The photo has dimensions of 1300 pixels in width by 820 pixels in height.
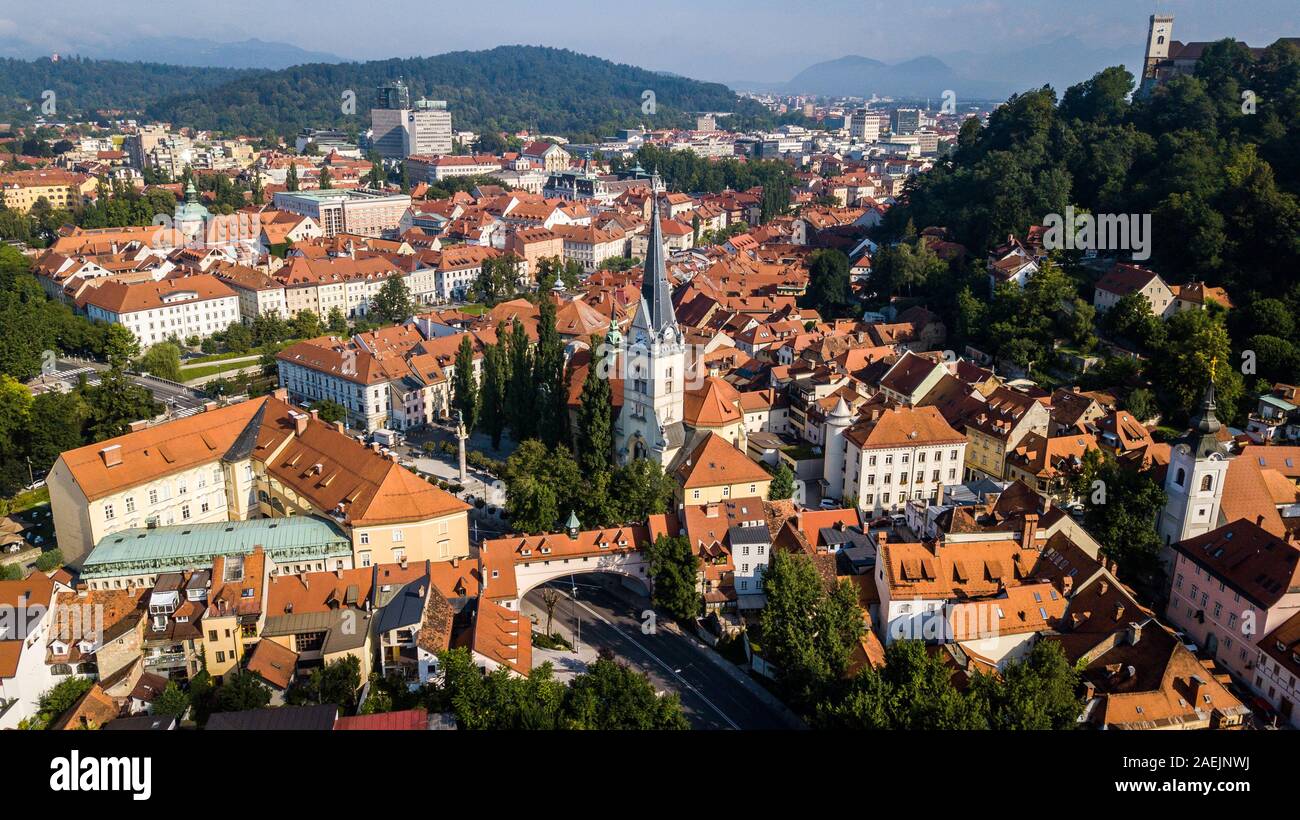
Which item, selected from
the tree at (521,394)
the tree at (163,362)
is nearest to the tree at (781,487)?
the tree at (521,394)

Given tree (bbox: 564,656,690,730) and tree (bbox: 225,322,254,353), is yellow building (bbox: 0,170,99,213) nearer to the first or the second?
tree (bbox: 225,322,254,353)

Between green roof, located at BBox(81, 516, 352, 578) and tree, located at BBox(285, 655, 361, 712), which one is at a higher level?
green roof, located at BBox(81, 516, 352, 578)

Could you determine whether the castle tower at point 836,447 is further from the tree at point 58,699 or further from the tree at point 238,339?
the tree at point 238,339

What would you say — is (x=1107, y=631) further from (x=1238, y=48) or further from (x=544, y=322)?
(x=1238, y=48)

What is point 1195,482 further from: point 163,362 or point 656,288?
point 163,362

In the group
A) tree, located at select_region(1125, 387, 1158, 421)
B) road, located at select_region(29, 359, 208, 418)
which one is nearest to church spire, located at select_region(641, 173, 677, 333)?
tree, located at select_region(1125, 387, 1158, 421)
